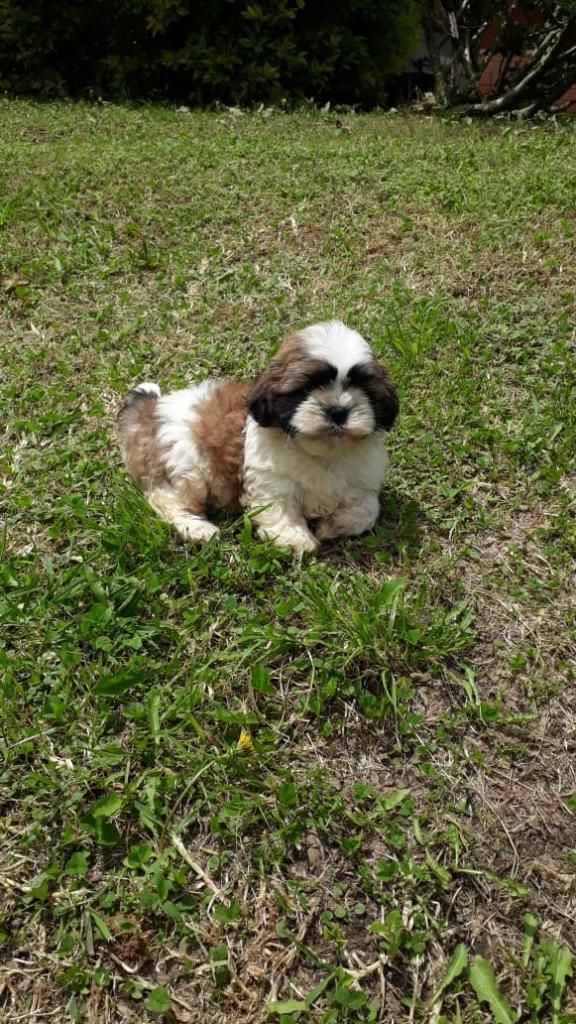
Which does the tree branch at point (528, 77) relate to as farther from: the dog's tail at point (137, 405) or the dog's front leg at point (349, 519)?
the dog's front leg at point (349, 519)

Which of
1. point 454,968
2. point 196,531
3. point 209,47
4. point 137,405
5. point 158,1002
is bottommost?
point 158,1002

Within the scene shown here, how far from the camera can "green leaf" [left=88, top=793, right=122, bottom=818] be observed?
2.61m

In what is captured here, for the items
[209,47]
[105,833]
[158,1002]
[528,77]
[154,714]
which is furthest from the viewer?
[209,47]

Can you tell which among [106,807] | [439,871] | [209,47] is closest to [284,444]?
[106,807]

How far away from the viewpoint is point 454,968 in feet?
7.75

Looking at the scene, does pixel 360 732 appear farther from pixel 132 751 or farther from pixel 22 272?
pixel 22 272

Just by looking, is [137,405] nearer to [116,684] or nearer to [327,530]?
[327,530]

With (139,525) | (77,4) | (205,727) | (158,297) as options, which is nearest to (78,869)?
(205,727)

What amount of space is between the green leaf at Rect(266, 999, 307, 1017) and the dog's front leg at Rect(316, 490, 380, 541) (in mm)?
1923

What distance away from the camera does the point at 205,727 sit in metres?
2.88

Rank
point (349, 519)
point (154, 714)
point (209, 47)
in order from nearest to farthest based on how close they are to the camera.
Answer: point (154, 714) → point (349, 519) → point (209, 47)

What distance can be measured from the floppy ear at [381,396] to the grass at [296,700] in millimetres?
570

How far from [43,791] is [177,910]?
2.02ft

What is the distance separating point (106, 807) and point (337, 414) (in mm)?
1743
